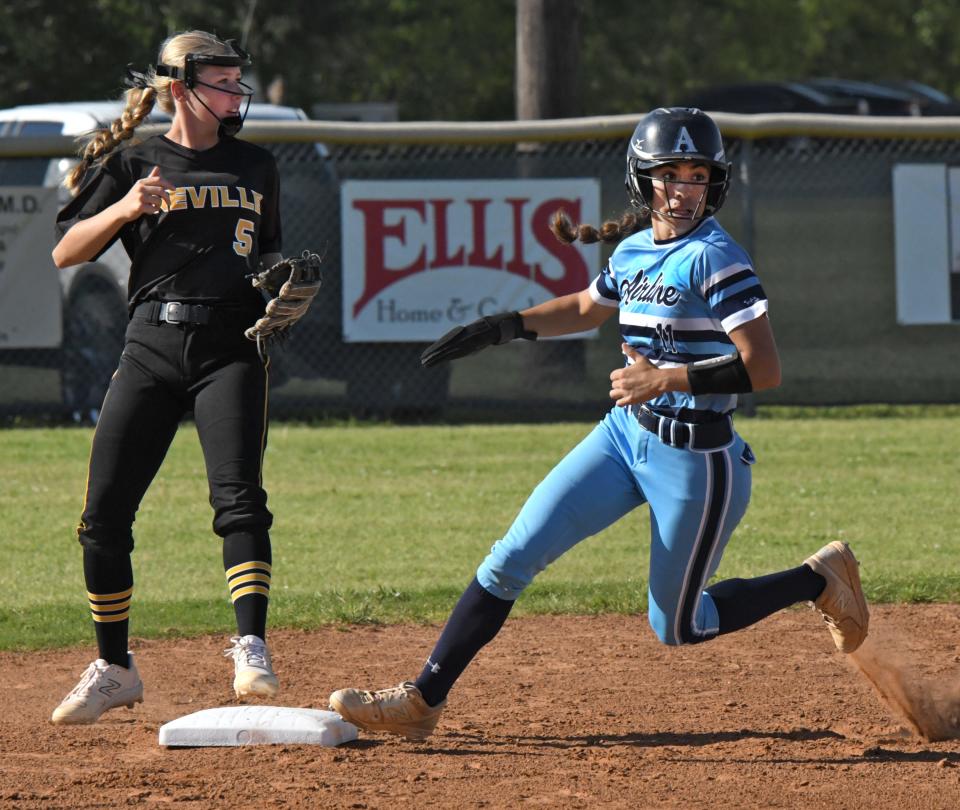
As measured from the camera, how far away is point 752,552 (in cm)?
809

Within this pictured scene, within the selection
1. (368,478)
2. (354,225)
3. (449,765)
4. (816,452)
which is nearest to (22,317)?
(354,225)

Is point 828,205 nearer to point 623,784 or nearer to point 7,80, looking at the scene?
point 623,784

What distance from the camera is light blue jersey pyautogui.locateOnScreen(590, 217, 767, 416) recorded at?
14.8 ft

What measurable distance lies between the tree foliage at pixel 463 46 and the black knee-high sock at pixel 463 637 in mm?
20747

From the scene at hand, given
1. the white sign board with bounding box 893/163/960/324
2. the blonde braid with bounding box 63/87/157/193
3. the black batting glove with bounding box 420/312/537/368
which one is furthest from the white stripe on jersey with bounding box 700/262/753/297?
the white sign board with bounding box 893/163/960/324

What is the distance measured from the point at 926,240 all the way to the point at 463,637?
28.5 ft

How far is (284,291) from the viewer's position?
5.08 m

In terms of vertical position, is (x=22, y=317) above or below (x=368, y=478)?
above

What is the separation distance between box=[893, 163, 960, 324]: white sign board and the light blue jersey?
27.4 ft

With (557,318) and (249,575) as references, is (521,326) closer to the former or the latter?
(557,318)

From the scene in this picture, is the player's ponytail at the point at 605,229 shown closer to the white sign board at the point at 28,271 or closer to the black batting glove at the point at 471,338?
the black batting glove at the point at 471,338

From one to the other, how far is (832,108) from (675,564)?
18.6 metres

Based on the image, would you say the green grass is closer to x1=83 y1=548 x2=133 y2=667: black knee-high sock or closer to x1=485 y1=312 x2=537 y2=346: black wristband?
x1=83 y1=548 x2=133 y2=667: black knee-high sock

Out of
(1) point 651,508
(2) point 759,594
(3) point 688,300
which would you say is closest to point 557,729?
(2) point 759,594
